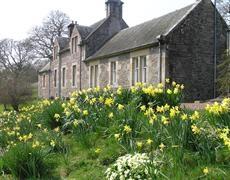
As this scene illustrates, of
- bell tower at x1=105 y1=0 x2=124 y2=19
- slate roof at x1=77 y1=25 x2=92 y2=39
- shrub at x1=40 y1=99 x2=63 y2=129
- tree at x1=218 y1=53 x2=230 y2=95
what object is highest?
bell tower at x1=105 y1=0 x2=124 y2=19

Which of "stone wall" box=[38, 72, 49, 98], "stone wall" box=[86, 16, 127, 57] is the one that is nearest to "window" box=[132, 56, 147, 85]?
"stone wall" box=[86, 16, 127, 57]

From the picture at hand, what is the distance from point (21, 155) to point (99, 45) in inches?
1041

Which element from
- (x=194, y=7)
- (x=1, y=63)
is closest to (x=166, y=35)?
(x=194, y=7)

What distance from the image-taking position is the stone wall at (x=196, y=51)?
21.2m

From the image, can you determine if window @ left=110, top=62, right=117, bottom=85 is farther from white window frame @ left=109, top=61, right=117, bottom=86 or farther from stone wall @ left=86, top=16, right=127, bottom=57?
stone wall @ left=86, top=16, right=127, bottom=57

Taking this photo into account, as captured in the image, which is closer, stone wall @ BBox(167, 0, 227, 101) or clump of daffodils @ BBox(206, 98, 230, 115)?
clump of daffodils @ BBox(206, 98, 230, 115)

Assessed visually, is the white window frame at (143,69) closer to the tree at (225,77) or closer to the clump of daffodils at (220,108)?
the tree at (225,77)

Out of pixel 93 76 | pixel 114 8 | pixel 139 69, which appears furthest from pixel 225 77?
pixel 114 8

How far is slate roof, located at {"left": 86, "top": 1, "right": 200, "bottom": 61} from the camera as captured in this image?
73.2 feet

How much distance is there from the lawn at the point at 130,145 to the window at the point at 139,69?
1447 centimetres

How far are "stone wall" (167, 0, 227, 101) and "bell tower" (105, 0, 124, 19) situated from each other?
472 inches

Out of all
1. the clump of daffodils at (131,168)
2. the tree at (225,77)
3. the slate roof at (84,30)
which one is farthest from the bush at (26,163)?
the slate roof at (84,30)

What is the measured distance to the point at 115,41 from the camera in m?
29.6

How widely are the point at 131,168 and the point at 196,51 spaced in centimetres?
1861
